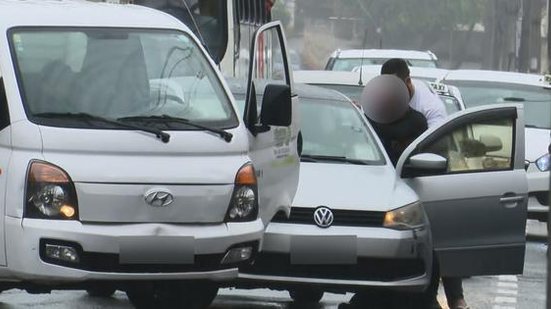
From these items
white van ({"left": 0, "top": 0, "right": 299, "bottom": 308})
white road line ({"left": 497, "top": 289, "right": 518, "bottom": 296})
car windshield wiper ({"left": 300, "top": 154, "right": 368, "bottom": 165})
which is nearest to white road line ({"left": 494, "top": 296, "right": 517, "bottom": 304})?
white road line ({"left": 497, "top": 289, "right": 518, "bottom": 296})

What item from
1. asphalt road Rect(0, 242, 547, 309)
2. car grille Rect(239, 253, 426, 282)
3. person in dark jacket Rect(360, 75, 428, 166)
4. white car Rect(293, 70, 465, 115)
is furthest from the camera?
white car Rect(293, 70, 465, 115)

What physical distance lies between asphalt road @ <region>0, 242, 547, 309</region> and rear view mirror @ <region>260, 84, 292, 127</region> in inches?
80.0

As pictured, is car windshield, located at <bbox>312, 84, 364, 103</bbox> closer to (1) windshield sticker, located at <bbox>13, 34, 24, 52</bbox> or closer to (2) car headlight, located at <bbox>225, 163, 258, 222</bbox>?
(2) car headlight, located at <bbox>225, 163, 258, 222</bbox>

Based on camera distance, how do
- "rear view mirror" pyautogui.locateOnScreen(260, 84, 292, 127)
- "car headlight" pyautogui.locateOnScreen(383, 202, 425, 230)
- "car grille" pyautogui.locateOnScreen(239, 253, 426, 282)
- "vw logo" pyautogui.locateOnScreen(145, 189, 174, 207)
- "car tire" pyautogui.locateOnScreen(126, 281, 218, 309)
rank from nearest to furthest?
"vw logo" pyautogui.locateOnScreen(145, 189, 174, 207)
"rear view mirror" pyautogui.locateOnScreen(260, 84, 292, 127)
"car tire" pyautogui.locateOnScreen(126, 281, 218, 309)
"car grille" pyautogui.locateOnScreen(239, 253, 426, 282)
"car headlight" pyautogui.locateOnScreen(383, 202, 425, 230)

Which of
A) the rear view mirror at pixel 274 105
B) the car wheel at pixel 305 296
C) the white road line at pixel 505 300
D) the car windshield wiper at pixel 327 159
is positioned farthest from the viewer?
the white road line at pixel 505 300

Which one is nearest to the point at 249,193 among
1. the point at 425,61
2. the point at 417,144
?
the point at 417,144

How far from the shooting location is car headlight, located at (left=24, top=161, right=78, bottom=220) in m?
7.18

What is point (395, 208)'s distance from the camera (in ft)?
30.4

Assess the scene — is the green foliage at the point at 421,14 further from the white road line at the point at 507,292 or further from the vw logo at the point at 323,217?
the vw logo at the point at 323,217

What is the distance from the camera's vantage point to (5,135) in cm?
734

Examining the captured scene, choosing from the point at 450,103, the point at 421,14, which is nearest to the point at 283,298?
the point at 450,103

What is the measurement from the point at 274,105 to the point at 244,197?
2.25 ft

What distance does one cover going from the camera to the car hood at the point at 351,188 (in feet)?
30.3

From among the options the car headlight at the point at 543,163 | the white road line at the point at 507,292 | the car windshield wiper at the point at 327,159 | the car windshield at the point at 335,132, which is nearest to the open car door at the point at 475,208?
the car windshield wiper at the point at 327,159
